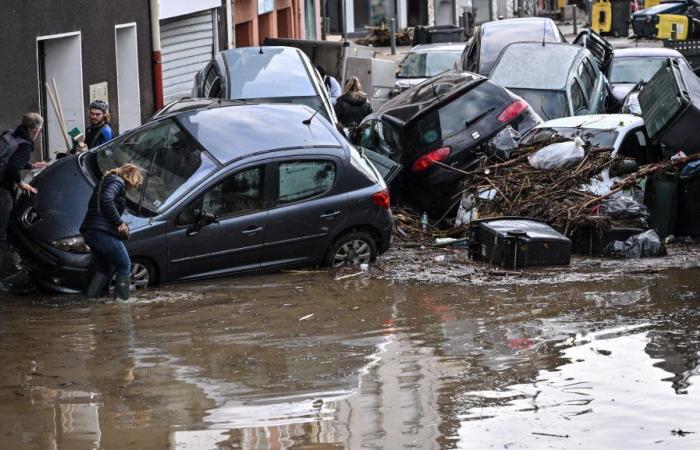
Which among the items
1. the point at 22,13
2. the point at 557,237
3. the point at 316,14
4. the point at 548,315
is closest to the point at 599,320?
the point at 548,315

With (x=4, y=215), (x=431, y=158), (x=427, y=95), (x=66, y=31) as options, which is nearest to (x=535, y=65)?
(x=427, y=95)

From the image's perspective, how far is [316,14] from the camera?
42.2m

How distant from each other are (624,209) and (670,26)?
2297 cm

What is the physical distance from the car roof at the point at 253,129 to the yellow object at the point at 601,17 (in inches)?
1342

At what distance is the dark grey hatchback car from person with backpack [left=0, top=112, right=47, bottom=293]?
12cm

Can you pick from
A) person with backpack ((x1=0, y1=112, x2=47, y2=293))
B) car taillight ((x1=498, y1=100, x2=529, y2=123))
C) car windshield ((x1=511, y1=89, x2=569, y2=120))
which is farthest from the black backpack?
car windshield ((x1=511, y1=89, x2=569, y2=120))

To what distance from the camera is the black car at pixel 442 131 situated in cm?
1564

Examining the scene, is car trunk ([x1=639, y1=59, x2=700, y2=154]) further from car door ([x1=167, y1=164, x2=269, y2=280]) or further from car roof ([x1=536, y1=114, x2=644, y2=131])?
car door ([x1=167, y1=164, x2=269, y2=280])

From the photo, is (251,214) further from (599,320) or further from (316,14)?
(316,14)

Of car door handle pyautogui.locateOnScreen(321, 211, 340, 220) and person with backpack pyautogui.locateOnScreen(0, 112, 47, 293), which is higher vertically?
person with backpack pyautogui.locateOnScreen(0, 112, 47, 293)

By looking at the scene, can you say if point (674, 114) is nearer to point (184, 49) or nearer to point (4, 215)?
point (4, 215)

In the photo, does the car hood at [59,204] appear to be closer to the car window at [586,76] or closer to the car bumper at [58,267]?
the car bumper at [58,267]

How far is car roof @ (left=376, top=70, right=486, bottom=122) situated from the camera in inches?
642

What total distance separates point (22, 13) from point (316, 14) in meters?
24.6
